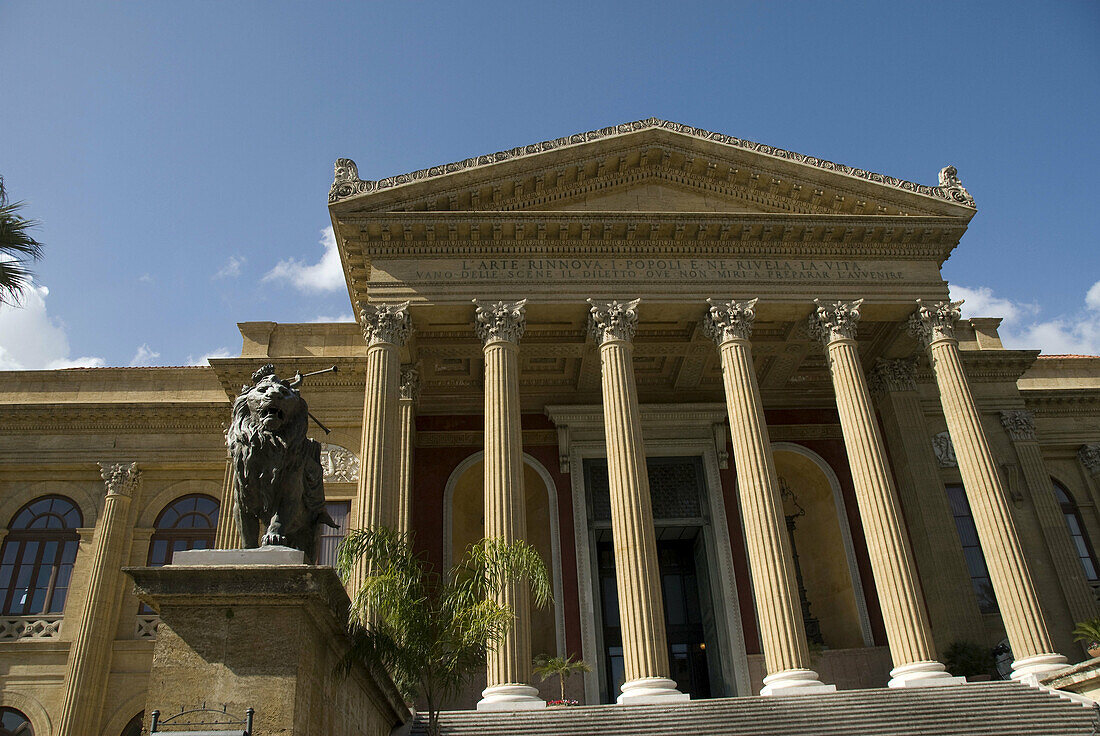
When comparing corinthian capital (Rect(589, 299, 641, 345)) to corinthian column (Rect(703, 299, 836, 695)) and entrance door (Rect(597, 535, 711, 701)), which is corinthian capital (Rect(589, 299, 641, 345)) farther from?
entrance door (Rect(597, 535, 711, 701))

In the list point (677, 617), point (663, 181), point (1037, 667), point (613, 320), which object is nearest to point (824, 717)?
point (1037, 667)

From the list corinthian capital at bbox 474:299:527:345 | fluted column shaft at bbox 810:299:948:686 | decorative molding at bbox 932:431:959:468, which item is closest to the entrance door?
fluted column shaft at bbox 810:299:948:686

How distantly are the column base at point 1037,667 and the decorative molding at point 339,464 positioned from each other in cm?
1522

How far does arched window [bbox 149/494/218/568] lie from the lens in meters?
23.1

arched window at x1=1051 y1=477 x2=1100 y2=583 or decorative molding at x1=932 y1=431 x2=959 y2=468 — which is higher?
decorative molding at x1=932 y1=431 x2=959 y2=468

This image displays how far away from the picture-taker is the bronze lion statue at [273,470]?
25.0 ft

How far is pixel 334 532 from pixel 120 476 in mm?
6902

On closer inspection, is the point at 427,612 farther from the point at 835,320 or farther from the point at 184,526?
the point at 184,526

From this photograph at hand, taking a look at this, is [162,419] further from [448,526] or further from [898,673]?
[898,673]

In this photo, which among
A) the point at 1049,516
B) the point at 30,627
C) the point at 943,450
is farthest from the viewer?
the point at 943,450

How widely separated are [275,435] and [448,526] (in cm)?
1562

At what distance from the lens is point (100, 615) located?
70.6 feet

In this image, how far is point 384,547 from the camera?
1089cm

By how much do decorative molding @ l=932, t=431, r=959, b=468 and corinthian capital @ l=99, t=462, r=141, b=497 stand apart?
2222cm
